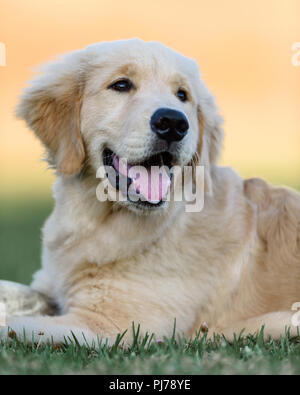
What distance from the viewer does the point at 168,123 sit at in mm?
3369

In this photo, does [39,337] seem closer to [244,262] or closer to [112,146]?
[112,146]

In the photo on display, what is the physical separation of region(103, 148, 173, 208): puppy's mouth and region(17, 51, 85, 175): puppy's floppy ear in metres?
0.24

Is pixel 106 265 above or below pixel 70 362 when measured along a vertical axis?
above

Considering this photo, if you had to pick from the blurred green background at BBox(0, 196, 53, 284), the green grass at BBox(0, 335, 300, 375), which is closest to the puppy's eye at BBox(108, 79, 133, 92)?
the green grass at BBox(0, 335, 300, 375)

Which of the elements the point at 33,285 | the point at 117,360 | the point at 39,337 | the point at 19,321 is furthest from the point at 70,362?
the point at 33,285

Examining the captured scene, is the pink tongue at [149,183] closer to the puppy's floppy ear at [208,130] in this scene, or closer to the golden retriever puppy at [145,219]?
the golden retriever puppy at [145,219]

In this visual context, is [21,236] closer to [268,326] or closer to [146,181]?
[146,181]

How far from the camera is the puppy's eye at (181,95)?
3844 millimetres

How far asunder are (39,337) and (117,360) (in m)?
0.64

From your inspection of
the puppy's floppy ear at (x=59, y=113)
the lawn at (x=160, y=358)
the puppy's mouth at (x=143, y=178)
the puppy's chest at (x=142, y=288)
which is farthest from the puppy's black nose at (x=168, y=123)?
the lawn at (x=160, y=358)

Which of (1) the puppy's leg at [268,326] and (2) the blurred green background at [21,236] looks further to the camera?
(2) the blurred green background at [21,236]

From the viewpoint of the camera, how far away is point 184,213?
383cm

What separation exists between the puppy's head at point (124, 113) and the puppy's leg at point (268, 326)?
852mm

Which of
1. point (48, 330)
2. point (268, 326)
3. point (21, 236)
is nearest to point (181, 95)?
point (268, 326)
